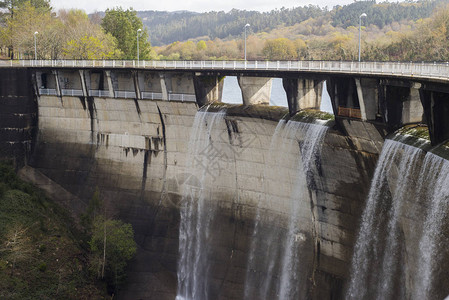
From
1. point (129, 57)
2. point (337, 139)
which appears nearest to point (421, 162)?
point (337, 139)

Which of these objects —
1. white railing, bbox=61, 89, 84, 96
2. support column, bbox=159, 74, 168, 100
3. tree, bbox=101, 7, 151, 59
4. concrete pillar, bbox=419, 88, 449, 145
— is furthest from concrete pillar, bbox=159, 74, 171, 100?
tree, bbox=101, 7, 151, 59

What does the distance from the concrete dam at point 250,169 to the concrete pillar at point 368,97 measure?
0.07 m

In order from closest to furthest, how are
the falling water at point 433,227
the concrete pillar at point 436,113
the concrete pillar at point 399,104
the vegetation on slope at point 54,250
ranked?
the falling water at point 433,227 < the concrete pillar at point 436,113 < the concrete pillar at point 399,104 < the vegetation on slope at point 54,250

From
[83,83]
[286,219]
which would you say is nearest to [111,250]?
[286,219]

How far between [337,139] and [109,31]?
198 ft

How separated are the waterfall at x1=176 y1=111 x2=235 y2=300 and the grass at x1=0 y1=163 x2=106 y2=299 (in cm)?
742

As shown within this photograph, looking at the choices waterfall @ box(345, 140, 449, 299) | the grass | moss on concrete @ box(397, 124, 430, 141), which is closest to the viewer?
waterfall @ box(345, 140, 449, 299)

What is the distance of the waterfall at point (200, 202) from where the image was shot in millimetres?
47344

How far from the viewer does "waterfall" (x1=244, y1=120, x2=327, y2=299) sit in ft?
133

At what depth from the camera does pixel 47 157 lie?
5816 cm

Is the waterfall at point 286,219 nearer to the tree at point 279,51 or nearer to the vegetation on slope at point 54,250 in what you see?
the vegetation on slope at point 54,250

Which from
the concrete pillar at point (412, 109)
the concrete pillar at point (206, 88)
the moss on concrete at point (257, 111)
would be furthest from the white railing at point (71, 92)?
the concrete pillar at point (412, 109)

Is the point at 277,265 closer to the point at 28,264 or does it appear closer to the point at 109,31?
the point at 28,264

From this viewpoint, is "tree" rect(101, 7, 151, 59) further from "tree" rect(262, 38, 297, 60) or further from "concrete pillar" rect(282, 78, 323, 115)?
"concrete pillar" rect(282, 78, 323, 115)
